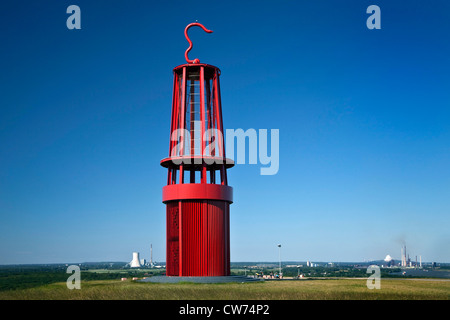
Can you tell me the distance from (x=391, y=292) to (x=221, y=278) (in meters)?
16.5

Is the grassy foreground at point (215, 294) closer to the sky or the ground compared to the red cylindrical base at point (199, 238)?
closer to the ground

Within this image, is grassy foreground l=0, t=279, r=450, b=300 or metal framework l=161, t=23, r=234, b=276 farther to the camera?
metal framework l=161, t=23, r=234, b=276

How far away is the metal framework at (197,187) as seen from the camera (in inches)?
2068

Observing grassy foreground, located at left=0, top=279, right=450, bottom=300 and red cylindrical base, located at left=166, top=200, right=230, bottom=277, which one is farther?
red cylindrical base, located at left=166, top=200, right=230, bottom=277

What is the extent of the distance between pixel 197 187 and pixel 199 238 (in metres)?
5.19

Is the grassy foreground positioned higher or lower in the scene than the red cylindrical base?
lower

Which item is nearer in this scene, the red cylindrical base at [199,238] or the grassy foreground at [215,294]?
the grassy foreground at [215,294]

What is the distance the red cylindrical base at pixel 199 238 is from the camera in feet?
172

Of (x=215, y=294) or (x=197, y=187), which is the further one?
(x=197, y=187)

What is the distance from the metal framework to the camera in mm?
52531

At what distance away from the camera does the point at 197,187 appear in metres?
52.7
